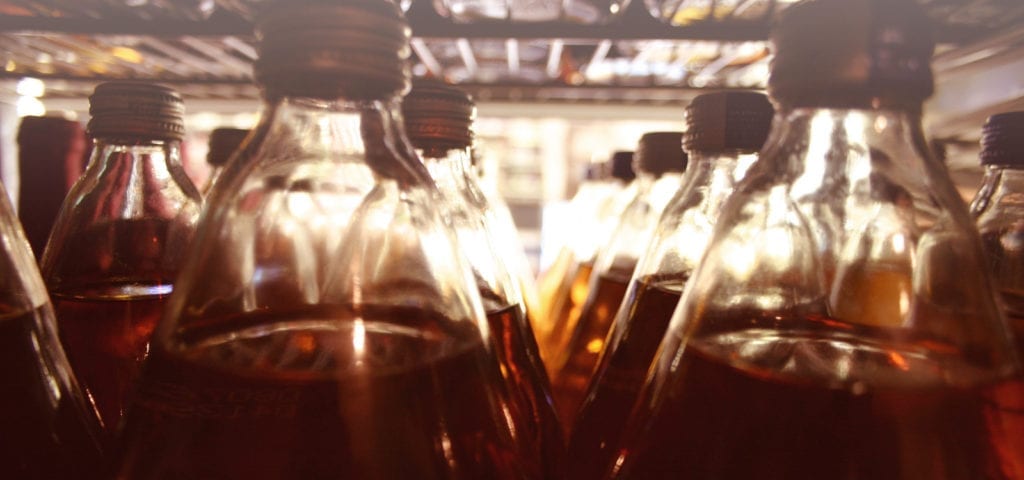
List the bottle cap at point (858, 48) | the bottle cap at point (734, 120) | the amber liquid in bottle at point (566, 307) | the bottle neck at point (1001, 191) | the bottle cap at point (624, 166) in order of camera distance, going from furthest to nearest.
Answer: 1. the bottle cap at point (624, 166)
2. the amber liquid in bottle at point (566, 307)
3. the bottle neck at point (1001, 191)
4. the bottle cap at point (734, 120)
5. the bottle cap at point (858, 48)

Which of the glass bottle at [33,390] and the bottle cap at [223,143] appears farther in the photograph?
the bottle cap at [223,143]

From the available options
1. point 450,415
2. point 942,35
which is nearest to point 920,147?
point 450,415

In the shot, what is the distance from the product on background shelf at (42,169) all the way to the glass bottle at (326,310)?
0.56 metres

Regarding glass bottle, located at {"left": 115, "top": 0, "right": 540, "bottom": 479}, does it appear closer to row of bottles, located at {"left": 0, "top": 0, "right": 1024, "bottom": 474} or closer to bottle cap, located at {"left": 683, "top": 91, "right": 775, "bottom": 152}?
row of bottles, located at {"left": 0, "top": 0, "right": 1024, "bottom": 474}

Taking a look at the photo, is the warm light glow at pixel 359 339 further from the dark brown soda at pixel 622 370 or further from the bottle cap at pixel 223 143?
the bottle cap at pixel 223 143

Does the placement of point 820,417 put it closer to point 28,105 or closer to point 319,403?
point 319,403

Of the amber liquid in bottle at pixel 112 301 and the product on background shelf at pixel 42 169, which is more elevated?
the product on background shelf at pixel 42 169

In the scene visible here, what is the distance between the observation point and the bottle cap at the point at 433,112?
0.55m

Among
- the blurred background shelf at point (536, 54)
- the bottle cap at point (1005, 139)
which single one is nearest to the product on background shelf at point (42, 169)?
the blurred background shelf at point (536, 54)

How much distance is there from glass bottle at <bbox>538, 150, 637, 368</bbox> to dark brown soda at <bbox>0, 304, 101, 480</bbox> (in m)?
0.49

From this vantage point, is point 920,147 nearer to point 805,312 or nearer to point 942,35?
point 805,312

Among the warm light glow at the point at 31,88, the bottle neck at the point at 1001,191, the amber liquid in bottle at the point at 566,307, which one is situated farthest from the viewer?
the warm light glow at the point at 31,88

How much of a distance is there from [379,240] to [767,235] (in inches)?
8.8

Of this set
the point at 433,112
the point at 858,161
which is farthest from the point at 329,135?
the point at 858,161
